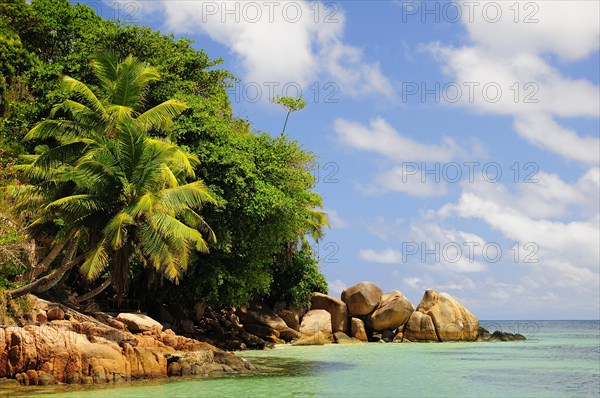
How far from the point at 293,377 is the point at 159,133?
1106 cm

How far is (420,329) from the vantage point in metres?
41.6

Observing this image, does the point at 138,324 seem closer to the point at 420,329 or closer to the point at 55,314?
the point at 55,314

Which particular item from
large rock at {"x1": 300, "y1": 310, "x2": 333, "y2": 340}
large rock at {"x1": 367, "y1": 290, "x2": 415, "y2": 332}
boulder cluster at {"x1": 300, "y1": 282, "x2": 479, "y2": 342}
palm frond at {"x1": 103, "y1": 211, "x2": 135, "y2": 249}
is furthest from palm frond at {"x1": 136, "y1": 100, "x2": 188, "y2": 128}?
large rock at {"x1": 367, "y1": 290, "x2": 415, "y2": 332}

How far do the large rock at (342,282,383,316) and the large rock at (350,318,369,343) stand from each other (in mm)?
778

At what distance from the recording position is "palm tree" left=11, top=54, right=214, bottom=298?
64.0 ft

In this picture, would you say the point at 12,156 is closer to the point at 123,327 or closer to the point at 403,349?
the point at 123,327

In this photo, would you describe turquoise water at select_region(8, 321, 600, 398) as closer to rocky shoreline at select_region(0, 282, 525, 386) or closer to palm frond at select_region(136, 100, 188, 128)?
rocky shoreline at select_region(0, 282, 525, 386)

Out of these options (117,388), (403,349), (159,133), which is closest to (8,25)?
(159,133)

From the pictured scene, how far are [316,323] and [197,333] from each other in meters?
8.71

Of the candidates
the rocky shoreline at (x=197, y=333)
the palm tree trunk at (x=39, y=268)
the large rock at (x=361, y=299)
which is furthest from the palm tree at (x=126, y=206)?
the large rock at (x=361, y=299)

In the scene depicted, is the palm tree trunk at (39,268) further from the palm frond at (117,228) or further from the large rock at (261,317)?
the large rock at (261,317)

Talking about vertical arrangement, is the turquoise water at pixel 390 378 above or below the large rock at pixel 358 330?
below

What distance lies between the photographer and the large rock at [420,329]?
41.5 metres

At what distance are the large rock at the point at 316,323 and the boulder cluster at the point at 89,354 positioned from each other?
15686 mm
